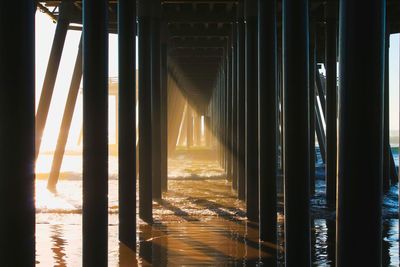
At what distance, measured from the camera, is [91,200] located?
575 cm

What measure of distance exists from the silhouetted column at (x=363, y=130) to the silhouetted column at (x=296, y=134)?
101 inches

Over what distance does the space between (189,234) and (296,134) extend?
340 centimetres

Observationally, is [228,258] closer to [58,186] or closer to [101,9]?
[101,9]

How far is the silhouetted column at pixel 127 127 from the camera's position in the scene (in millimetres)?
7559

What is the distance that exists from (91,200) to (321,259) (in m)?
3.03

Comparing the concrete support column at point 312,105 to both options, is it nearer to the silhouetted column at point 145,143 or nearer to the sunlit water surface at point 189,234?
the sunlit water surface at point 189,234

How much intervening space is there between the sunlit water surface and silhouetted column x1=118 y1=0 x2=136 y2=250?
1.27 ft

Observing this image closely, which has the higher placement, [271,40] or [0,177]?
[271,40]

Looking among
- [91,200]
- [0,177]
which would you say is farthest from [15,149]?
[91,200]

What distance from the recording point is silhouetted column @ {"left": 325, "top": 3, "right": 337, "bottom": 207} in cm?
1266

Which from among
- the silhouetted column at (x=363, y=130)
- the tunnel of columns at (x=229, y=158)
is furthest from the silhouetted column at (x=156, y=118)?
the silhouetted column at (x=363, y=130)

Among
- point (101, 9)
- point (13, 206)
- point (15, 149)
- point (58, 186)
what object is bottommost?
point (58, 186)

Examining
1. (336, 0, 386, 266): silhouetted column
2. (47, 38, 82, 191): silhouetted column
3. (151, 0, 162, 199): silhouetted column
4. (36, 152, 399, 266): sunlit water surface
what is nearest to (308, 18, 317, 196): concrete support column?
(36, 152, 399, 266): sunlit water surface

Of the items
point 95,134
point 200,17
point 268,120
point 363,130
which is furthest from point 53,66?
point 363,130
